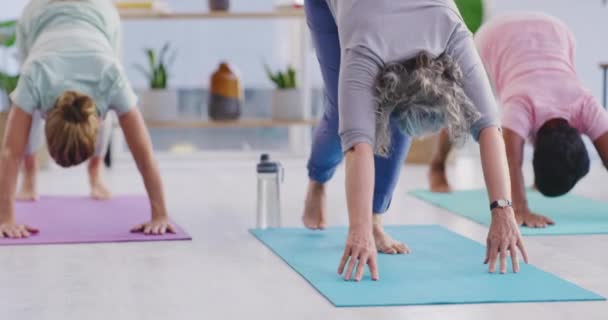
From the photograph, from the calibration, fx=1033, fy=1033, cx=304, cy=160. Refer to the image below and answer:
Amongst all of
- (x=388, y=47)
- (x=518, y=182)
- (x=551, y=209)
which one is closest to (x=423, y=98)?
(x=388, y=47)

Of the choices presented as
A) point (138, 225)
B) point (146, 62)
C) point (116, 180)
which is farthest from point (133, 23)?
point (138, 225)

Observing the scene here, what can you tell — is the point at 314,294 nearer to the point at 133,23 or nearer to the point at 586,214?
the point at 586,214

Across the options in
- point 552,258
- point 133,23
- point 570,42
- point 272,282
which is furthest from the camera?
point 133,23

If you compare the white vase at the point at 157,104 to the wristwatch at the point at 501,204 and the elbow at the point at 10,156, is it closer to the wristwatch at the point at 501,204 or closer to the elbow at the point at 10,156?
the elbow at the point at 10,156

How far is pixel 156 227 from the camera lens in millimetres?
3246

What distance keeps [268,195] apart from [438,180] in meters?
1.18

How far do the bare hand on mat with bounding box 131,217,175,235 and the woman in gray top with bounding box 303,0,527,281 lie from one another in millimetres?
893

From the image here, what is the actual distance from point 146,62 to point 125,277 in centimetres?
366

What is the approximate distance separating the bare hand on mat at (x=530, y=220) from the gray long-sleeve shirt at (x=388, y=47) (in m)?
0.95

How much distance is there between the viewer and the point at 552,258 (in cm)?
279

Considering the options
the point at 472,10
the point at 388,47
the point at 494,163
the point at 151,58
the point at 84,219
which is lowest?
the point at 84,219

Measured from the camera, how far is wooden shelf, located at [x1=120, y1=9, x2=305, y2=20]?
5497 mm

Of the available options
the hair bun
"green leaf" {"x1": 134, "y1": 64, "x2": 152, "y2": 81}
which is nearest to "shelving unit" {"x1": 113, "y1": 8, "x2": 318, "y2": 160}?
"green leaf" {"x1": 134, "y1": 64, "x2": 152, "y2": 81}

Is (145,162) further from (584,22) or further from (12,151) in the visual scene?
(584,22)
